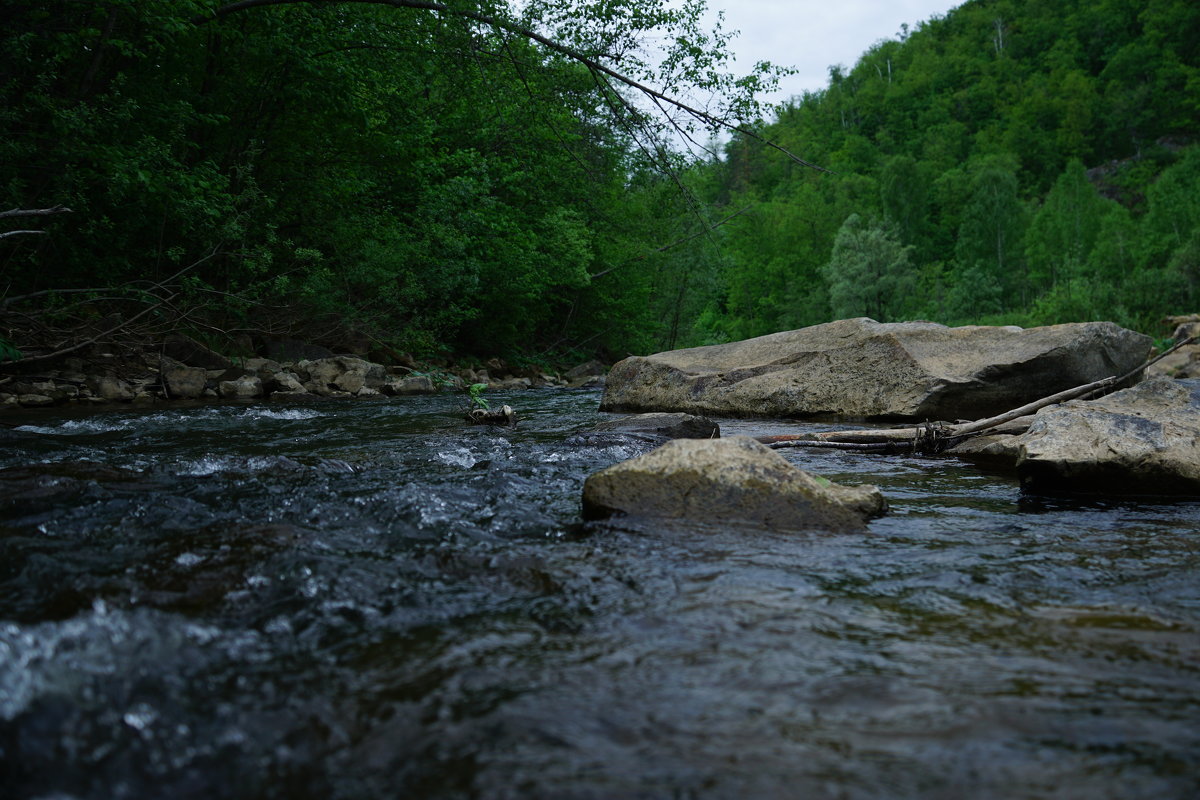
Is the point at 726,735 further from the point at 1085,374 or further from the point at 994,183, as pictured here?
the point at 994,183

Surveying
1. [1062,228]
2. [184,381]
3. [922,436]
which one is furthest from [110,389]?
[1062,228]

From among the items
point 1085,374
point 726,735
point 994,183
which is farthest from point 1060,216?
point 726,735

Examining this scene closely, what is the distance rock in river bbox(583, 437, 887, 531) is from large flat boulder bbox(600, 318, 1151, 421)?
5.20 meters

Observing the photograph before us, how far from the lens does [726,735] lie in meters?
1.77

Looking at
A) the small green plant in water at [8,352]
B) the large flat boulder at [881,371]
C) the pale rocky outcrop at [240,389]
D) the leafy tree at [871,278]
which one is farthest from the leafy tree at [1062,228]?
the small green plant in water at [8,352]

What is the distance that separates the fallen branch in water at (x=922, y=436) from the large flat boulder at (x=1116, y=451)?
4.54 ft

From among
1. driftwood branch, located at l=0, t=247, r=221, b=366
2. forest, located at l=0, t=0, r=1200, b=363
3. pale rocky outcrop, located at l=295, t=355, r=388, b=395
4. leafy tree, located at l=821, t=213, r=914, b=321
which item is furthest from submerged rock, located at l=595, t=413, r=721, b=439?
leafy tree, located at l=821, t=213, r=914, b=321

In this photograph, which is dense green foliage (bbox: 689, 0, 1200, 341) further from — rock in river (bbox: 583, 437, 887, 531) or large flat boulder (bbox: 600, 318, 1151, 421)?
rock in river (bbox: 583, 437, 887, 531)

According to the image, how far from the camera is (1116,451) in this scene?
4.54 metres

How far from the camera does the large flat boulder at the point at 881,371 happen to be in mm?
8523

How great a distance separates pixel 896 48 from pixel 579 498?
123499 mm

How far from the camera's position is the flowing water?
1.62m

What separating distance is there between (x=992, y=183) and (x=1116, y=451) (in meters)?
67.9

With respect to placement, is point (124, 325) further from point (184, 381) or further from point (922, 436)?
point (922, 436)
